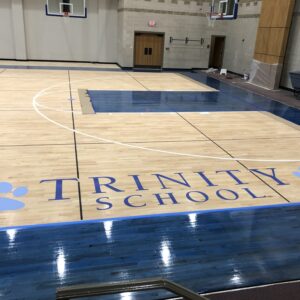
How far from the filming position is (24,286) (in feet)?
9.43

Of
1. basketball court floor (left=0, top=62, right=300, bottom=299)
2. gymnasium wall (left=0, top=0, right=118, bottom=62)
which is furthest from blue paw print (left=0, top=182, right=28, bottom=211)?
gymnasium wall (left=0, top=0, right=118, bottom=62)

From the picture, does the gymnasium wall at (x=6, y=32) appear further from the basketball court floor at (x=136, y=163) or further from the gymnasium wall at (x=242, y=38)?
the gymnasium wall at (x=242, y=38)

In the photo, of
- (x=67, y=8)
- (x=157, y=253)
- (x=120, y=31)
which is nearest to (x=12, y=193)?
(x=157, y=253)

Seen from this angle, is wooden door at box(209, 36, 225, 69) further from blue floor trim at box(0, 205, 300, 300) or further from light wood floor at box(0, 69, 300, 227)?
blue floor trim at box(0, 205, 300, 300)

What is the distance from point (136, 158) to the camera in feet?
18.8

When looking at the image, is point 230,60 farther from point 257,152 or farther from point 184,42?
point 257,152

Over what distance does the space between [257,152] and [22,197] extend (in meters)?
4.16

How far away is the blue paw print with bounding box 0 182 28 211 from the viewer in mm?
4102

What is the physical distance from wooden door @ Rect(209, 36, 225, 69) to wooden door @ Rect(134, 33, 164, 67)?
322cm

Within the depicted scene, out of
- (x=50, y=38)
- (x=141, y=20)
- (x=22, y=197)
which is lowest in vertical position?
(x=22, y=197)

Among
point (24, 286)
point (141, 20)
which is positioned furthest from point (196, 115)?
point (141, 20)

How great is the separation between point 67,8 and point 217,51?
8.71 m

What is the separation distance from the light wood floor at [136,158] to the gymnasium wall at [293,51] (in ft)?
15.3

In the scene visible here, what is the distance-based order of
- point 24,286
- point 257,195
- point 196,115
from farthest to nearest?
point 196,115 → point 257,195 → point 24,286
